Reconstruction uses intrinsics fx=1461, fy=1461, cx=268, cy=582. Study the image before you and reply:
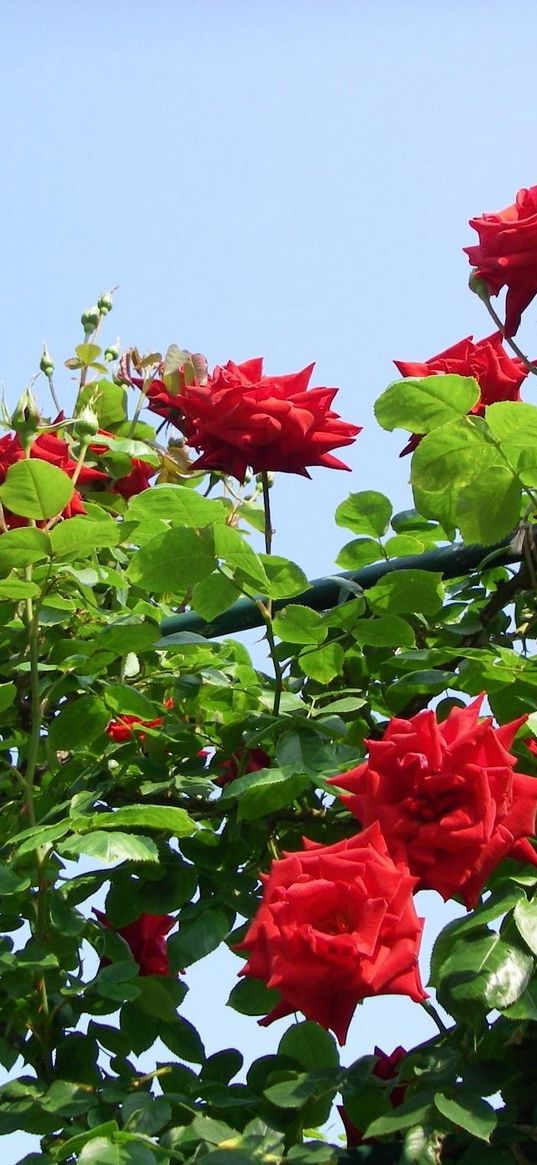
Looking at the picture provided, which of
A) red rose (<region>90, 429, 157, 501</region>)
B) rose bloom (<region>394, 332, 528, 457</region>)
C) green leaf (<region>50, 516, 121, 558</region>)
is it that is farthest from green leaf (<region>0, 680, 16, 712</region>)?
red rose (<region>90, 429, 157, 501</region>)

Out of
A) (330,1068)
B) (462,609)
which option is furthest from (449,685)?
(330,1068)

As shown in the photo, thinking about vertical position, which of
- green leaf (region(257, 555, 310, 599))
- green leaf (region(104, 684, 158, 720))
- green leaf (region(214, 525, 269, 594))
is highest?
green leaf (region(214, 525, 269, 594))

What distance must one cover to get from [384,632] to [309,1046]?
46cm

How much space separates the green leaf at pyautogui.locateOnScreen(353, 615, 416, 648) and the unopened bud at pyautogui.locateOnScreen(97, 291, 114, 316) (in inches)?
40.2

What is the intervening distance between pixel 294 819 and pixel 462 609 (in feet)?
1.44

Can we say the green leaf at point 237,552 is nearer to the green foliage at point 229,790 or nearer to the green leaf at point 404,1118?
the green foliage at point 229,790

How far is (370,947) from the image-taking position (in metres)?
1.08

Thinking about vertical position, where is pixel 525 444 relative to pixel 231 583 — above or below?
above

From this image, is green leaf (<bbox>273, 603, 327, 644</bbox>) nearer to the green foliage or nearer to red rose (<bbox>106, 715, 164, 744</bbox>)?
the green foliage

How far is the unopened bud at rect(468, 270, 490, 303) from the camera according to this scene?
1.68 metres

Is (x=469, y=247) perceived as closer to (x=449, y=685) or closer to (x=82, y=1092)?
(x=449, y=685)

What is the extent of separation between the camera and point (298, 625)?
1586 mm

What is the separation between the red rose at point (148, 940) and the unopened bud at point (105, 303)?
1080 millimetres

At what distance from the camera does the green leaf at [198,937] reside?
1.46 metres
